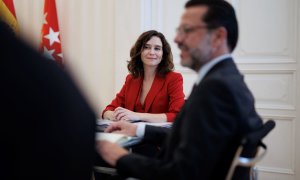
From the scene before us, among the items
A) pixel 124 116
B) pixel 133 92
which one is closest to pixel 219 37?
pixel 124 116

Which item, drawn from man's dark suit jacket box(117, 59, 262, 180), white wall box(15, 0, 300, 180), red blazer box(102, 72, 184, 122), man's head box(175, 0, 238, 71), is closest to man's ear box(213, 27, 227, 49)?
man's head box(175, 0, 238, 71)

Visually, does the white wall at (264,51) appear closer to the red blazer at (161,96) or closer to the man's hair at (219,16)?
the red blazer at (161,96)

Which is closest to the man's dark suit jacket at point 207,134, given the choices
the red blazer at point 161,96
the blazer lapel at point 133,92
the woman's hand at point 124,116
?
the woman's hand at point 124,116

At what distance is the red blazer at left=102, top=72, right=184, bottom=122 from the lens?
2361mm

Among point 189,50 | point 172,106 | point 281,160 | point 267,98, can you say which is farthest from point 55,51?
point 189,50

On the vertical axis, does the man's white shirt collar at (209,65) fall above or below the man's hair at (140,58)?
below

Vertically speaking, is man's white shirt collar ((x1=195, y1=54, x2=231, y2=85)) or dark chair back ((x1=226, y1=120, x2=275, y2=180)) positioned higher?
man's white shirt collar ((x1=195, y1=54, x2=231, y2=85))

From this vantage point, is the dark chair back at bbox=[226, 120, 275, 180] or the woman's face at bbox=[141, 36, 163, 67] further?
the woman's face at bbox=[141, 36, 163, 67]

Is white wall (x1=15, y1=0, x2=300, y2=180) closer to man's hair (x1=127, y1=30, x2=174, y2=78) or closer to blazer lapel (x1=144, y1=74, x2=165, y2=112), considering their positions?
man's hair (x1=127, y1=30, x2=174, y2=78)

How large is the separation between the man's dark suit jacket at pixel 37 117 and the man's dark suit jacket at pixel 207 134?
1.50 feet

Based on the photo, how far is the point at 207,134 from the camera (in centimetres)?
96

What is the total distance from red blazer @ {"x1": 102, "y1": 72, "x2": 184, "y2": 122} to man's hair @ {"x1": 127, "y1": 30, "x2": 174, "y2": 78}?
86mm

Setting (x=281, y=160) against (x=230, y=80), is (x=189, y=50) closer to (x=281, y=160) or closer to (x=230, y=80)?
(x=230, y=80)

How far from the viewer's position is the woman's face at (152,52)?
8.46 feet
